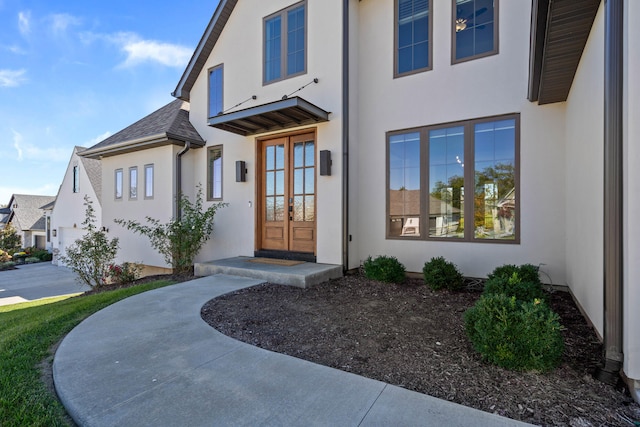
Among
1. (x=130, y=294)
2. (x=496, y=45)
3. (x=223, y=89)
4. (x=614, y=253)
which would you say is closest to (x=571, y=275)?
(x=614, y=253)

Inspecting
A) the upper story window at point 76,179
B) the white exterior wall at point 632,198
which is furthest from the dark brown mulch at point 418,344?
the upper story window at point 76,179

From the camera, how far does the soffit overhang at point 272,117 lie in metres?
6.05

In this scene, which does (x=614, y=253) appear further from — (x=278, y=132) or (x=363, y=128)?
(x=278, y=132)

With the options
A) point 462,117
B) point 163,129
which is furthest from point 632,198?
point 163,129

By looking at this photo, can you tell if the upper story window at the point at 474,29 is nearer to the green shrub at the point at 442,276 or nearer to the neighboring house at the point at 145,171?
the green shrub at the point at 442,276

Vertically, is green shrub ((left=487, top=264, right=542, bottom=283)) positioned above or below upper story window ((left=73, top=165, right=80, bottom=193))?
below

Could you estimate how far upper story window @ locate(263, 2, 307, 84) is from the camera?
7.18 metres

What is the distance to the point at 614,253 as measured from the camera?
241 centimetres

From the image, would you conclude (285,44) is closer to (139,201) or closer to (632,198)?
(139,201)

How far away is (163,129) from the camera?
8.58 m

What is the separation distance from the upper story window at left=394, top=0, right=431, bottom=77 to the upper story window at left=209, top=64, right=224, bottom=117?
4.78 m

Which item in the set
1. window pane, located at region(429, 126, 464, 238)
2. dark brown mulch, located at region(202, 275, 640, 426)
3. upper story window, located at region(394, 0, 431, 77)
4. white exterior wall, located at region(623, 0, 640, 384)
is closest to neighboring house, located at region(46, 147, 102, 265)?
dark brown mulch, located at region(202, 275, 640, 426)

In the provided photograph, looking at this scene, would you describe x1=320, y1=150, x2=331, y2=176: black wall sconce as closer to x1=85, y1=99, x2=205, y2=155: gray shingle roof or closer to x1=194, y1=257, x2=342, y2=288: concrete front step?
x1=194, y1=257, x2=342, y2=288: concrete front step

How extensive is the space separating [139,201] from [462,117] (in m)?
8.93
